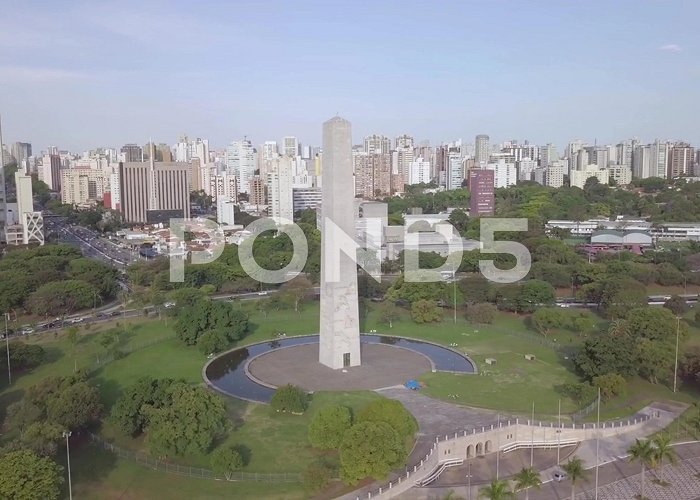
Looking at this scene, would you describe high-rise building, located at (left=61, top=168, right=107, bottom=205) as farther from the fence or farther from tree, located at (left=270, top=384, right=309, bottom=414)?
the fence

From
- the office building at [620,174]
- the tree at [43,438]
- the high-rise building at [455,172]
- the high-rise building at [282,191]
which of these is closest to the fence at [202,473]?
the tree at [43,438]

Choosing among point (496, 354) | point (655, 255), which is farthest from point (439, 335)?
point (655, 255)

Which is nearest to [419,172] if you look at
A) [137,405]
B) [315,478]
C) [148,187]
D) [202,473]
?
[148,187]

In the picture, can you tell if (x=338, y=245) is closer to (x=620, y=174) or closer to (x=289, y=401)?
(x=289, y=401)

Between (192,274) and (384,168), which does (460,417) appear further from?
(384,168)

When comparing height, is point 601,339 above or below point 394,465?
above

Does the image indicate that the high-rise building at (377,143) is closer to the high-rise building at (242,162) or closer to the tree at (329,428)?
the high-rise building at (242,162)
